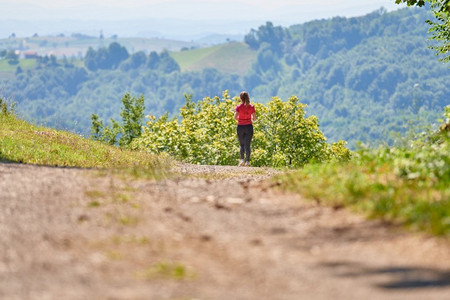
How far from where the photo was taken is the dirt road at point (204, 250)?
200 inches

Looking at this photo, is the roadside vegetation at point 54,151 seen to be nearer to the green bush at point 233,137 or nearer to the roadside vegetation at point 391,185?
the roadside vegetation at point 391,185

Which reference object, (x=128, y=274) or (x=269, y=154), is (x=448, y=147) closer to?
(x=128, y=274)

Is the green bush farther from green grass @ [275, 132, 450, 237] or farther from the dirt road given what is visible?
the dirt road

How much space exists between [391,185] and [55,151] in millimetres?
12833

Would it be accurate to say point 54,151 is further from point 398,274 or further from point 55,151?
point 398,274

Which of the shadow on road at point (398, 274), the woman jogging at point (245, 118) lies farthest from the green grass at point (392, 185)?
the woman jogging at point (245, 118)

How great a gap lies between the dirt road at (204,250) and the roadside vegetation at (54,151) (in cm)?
702

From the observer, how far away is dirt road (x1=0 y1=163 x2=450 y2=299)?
5.09m

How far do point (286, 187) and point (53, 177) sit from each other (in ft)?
14.3

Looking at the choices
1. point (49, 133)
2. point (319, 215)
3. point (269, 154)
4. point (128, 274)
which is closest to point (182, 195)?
point (319, 215)

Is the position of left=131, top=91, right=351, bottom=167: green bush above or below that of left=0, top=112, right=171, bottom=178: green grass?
below

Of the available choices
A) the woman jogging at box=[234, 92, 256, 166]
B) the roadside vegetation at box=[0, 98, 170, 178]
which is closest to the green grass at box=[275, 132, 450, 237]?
the roadside vegetation at box=[0, 98, 170, 178]

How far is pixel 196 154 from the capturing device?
1841 inches

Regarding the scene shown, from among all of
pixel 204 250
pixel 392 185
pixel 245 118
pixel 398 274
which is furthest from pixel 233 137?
pixel 398 274
